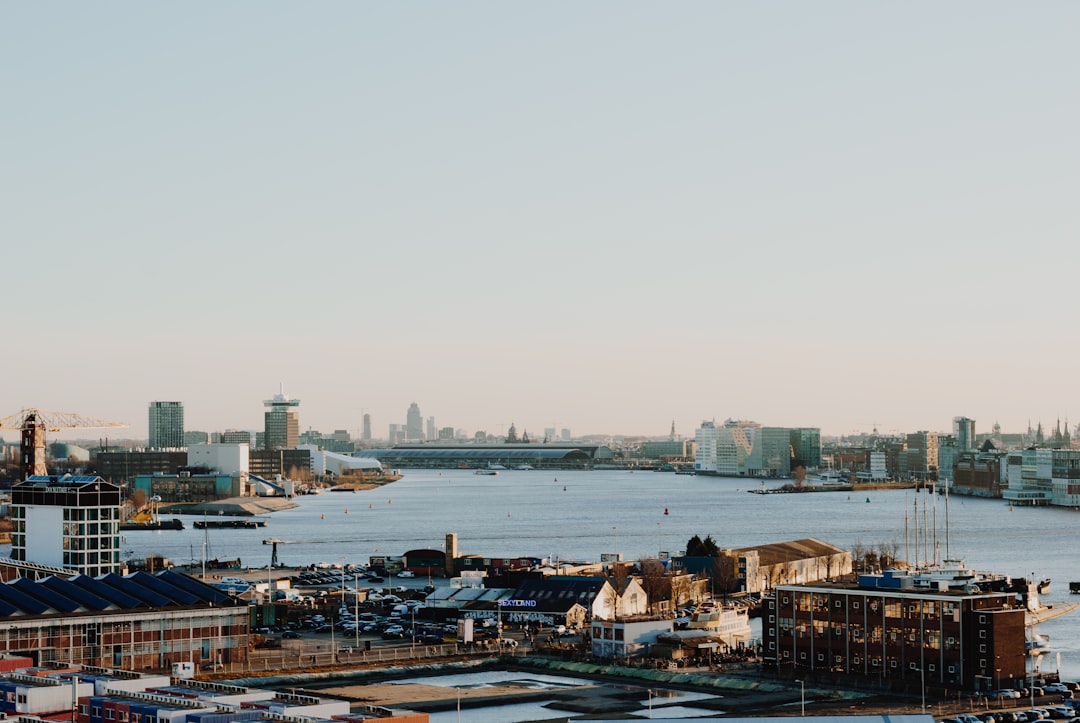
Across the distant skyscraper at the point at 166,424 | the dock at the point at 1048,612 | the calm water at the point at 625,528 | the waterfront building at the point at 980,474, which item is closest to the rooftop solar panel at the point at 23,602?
the calm water at the point at 625,528

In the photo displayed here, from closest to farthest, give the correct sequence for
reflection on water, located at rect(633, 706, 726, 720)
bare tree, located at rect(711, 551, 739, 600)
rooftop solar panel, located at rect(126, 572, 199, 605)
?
reflection on water, located at rect(633, 706, 726, 720)
rooftop solar panel, located at rect(126, 572, 199, 605)
bare tree, located at rect(711, 551, 739, 600)

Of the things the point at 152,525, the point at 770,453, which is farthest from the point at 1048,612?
the point at 770,453

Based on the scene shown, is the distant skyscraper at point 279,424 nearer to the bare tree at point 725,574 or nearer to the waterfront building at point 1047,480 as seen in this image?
the waterfront building at point 1047,480

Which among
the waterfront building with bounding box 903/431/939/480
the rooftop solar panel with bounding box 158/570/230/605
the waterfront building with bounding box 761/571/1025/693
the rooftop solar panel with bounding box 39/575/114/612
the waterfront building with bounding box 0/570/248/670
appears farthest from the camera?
the waterfront building with bounding box 903/431/939/480

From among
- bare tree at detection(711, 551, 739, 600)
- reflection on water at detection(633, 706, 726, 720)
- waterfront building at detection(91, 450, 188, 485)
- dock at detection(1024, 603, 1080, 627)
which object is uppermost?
waterfront building at detection(91, 450, 188, 485)

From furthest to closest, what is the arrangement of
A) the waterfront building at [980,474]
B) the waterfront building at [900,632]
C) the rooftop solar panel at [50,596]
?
the waterfront building at [980,474] → the rooftop solar panel at [50,596] → the waterfront building at [900,632]

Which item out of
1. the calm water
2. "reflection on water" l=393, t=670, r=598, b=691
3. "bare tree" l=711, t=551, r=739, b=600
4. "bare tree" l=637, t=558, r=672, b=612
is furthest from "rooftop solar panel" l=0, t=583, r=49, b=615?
"bare tree" l=711, t=551, r=739, b=600

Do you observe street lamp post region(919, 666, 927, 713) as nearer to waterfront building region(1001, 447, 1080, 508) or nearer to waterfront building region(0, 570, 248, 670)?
waterfront building region(0, 570, 248, 670)

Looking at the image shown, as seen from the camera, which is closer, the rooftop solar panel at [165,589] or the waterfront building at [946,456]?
the rooftop solar panel at [165,589]
